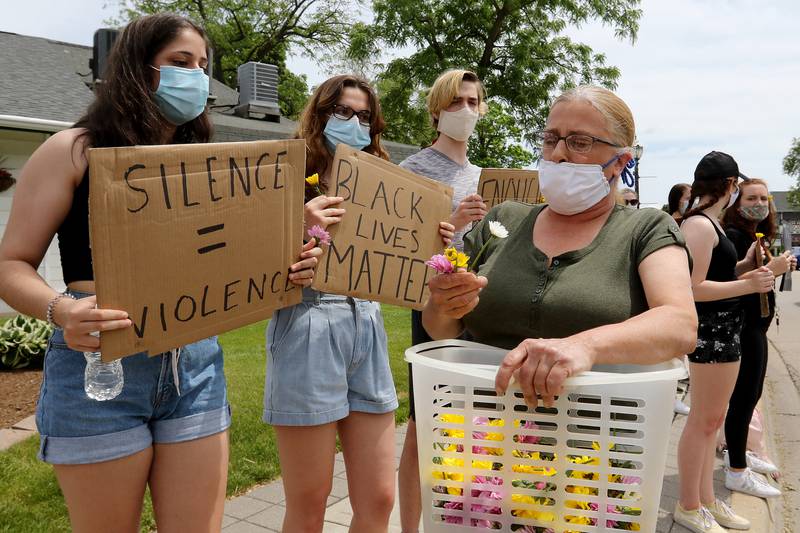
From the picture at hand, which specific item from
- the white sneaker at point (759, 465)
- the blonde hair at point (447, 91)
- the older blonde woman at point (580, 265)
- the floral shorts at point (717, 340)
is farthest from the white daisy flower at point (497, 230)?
the white sneaker at point (759, 465)

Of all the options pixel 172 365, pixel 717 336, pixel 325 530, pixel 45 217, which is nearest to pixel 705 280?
pixel 717 336

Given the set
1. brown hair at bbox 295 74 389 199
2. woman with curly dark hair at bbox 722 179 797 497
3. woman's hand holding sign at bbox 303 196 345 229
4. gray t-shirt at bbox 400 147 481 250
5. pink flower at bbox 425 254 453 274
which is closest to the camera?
pink flower at bbox 425 254 453 274

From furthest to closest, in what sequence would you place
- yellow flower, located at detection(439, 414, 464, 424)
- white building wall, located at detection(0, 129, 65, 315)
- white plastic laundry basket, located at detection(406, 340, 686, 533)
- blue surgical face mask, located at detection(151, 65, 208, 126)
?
white building wall, located at detection(0, 129, 65, 315)
blue surgical face mask, located at detection(151, 65, 208, 126)
yellow flower, located at detection(439, 414, 464, 424)
white plastic laundry basket, located at detection(406, 340, 686, 533)

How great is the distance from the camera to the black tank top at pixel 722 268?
386 cm

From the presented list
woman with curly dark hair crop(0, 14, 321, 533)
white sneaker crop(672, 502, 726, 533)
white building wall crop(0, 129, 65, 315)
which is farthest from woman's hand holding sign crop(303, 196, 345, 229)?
white building wall crop(0, 129, 65, 315)

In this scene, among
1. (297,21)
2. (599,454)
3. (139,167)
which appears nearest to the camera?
(599,454)

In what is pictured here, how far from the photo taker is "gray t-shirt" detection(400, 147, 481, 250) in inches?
128

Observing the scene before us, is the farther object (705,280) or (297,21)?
(297,21)

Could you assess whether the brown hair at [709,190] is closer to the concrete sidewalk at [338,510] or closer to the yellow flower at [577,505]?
the concrete sidewalk at [338,510]

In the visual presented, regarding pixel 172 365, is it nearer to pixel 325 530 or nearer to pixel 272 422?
pixel 272 422

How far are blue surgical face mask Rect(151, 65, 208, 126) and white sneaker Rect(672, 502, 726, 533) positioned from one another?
11.2 feet

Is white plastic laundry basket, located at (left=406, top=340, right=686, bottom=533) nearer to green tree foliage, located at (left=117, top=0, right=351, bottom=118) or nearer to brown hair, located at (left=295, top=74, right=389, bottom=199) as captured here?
brown hair, located at (left=295, top=74, right=389, bottom=199)

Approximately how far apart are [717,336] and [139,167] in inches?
129

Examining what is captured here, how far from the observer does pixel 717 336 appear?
3705 millimetres
